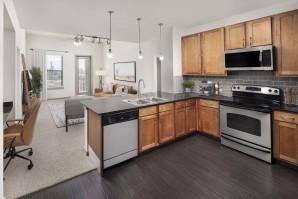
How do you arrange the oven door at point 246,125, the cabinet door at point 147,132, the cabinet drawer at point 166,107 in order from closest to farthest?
the oven door at point 246,125
the cabinet door at point 147,132
the cabinet drawer at point 166,107

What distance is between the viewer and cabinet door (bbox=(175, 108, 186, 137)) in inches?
147

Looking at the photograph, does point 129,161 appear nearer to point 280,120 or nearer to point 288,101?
point 280,120

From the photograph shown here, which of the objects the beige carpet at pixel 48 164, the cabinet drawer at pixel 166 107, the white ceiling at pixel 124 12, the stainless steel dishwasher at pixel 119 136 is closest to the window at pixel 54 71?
the white ceiling at pixel 124 12

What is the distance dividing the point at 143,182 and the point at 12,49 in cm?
384

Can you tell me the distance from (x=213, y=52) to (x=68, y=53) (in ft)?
27.1

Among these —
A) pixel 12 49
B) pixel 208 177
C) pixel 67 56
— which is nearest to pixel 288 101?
pixel 208 177

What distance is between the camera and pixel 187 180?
247 centimetres

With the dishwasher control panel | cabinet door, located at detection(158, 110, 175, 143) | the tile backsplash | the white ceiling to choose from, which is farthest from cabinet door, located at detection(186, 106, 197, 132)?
the white ceiling

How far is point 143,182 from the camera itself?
244cm

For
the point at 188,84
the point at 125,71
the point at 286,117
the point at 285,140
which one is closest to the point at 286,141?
the point at 285,140

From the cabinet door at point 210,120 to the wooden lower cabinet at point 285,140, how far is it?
1.10 meters

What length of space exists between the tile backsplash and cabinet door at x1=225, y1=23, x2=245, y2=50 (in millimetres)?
601

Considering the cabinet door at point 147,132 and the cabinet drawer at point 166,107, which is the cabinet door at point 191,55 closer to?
the cabinet drawer at point 166,107

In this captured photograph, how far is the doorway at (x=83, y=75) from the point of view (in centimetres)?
1017
